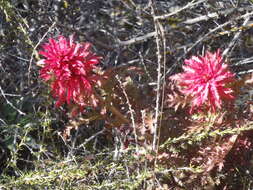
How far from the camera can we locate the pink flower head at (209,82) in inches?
88.9

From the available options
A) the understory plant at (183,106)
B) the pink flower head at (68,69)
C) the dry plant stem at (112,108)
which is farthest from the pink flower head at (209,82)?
the pink flower head at (68,69)

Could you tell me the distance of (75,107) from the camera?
2.53m

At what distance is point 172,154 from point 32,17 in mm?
1404

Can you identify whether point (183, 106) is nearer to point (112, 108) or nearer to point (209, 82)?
point (209, 82)

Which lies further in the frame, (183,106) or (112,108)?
(112,108)

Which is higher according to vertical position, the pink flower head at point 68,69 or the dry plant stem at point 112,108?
the pink flower head at point 68,69

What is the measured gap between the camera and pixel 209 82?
228 centimetres

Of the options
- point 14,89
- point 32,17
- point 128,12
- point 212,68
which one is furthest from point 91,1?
point 212,68

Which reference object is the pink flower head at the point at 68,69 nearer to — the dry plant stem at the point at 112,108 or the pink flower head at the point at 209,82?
the dry plant stem at the point at 112,108

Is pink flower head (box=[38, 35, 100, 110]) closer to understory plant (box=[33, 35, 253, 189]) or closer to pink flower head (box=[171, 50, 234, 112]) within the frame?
understory plant (box=[33, 35, 253, 189])

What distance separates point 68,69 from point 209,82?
670 millimetres

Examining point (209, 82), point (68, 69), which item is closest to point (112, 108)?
point (68, 69)

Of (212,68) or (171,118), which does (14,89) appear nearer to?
(171,118)

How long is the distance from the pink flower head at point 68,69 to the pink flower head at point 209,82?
47 cm
